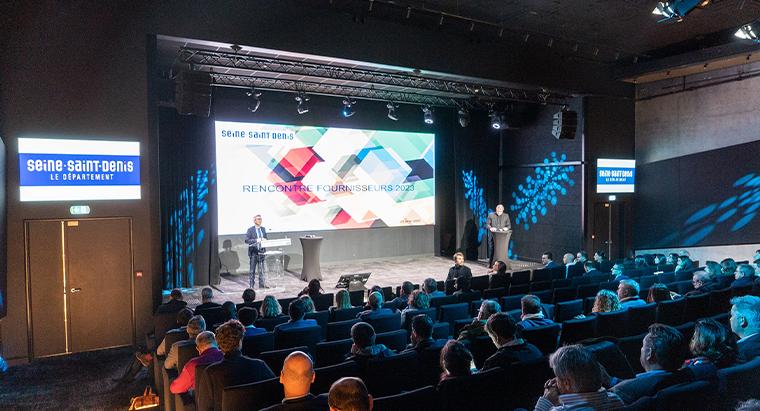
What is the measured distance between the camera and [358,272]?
35.7 feet

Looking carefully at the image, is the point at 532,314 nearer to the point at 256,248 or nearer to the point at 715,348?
the point at 715,348

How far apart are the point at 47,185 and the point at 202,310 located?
278 centimetres

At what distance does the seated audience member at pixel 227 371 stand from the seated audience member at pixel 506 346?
154 cm

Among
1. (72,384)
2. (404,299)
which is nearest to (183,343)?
(72,384)

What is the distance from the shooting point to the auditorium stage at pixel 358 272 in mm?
8742

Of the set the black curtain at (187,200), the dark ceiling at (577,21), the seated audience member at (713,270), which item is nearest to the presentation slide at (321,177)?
the black curtain at (187,200)

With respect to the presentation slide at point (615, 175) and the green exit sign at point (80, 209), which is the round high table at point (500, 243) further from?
the green exit sign at point (80, 209)

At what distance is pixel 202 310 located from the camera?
520 cm

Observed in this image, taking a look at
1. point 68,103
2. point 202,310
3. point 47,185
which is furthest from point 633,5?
point 47,185

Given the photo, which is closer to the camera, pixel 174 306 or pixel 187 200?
pixel 174 306

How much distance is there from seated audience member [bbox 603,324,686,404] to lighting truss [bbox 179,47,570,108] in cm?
703

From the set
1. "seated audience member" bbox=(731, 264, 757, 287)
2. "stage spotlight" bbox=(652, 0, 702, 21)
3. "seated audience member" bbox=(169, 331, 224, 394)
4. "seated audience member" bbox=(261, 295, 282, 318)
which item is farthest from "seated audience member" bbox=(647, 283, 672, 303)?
"seated audience member" bbox=(169, 331, 224, 394)

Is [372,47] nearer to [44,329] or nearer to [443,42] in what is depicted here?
[443,42]

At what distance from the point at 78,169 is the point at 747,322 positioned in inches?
283
